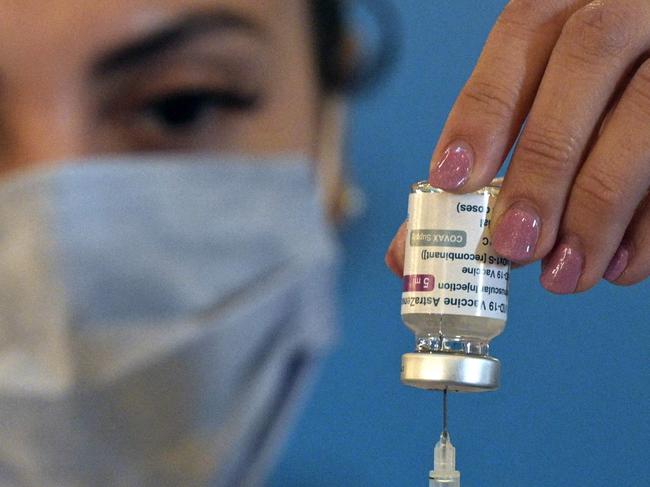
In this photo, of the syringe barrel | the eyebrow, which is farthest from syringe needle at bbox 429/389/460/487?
the eyebrow

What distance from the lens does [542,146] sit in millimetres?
1086

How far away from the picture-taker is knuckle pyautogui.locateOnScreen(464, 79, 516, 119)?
110cm

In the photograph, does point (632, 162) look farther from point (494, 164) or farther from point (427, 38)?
point (427, 38)

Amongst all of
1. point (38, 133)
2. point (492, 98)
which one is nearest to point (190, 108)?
point (38, 133)

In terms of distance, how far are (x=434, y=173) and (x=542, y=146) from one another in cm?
13

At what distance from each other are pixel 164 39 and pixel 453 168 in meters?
0.53

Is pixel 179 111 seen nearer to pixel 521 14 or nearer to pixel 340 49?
pixel 340 49

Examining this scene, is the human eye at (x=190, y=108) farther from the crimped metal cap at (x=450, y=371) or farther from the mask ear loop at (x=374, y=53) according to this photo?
the crimped metal cap at (x=450, y=371)

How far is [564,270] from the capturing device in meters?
1.08

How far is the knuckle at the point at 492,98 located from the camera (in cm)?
110

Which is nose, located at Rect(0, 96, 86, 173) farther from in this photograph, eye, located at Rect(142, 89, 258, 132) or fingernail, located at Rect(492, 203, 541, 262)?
fingernail, located at Rect(492, 203, 541, 262)

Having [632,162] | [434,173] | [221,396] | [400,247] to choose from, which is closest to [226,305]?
[221,396]

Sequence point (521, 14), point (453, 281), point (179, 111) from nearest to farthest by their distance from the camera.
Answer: point (453, 281), point (521, 14), point (179, 111)

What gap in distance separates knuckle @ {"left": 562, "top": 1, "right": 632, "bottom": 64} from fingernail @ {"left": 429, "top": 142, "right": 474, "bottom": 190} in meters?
0.16
